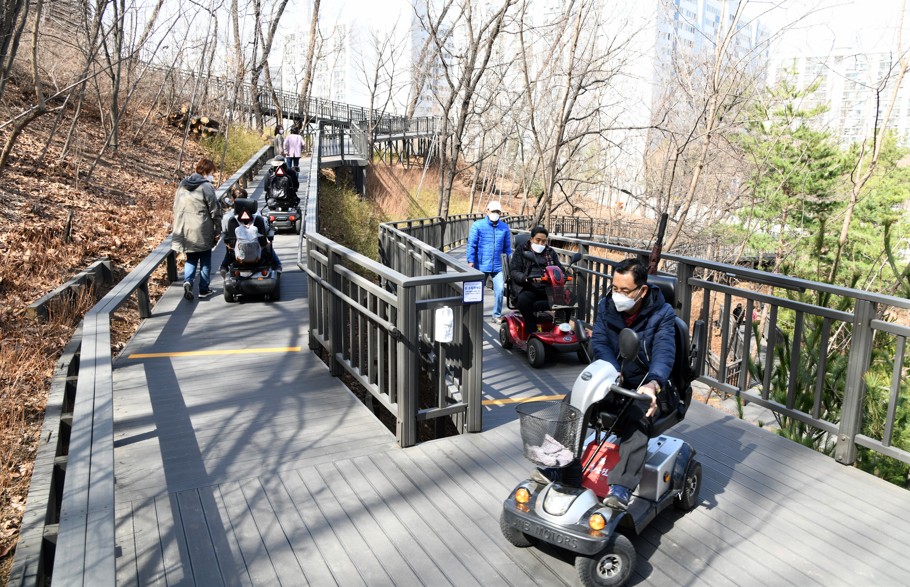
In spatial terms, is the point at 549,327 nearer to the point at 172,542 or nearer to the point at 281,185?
the point at 172,542

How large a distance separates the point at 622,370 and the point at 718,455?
5.50 ft

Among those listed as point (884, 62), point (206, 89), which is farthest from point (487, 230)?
point (206, 89)

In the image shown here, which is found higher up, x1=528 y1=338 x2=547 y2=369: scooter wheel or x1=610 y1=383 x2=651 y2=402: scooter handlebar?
x1=610 y1=383 x2=651 y2=402: scooter handlebar

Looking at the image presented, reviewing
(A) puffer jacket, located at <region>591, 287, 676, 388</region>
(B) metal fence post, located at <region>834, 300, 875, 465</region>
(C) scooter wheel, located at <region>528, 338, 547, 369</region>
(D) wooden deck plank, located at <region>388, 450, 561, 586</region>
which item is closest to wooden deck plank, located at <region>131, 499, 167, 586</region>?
(D) wooden deck plank, located at <region>388, 450, 561, 586</region>

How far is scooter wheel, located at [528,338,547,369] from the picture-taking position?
24.5 feet

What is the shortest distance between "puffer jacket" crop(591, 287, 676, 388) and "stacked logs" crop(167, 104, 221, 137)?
23476mm

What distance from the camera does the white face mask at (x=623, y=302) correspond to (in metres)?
3.88

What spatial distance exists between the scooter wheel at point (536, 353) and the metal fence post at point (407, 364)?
8.70 feet

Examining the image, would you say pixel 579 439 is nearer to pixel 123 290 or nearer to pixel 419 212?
pixel 123 290

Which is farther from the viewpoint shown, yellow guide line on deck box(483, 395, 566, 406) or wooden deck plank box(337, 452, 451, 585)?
yellow guide line on deck box(483, 395, 566, 406)

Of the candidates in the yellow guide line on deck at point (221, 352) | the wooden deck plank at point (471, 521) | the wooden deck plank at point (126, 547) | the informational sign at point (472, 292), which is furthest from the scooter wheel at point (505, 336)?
the wooden deck plank at point (126, 547)

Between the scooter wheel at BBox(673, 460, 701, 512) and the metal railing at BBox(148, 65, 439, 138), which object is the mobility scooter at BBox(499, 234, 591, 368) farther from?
the metal railing at BBox(148, 65, 439, 138)

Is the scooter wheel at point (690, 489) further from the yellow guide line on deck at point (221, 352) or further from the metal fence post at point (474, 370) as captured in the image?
the yellow guide line on deck at point (221, 352)

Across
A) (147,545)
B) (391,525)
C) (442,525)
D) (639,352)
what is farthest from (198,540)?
(639,352)
